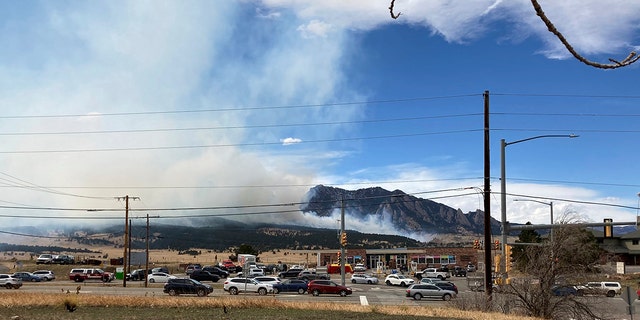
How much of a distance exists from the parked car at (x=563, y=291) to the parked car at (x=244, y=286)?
29676mm

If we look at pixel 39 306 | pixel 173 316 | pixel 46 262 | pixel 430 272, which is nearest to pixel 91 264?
pixel 46 262

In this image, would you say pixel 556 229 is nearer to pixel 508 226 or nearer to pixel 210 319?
pixel 508 226

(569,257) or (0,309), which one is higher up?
(569,257)

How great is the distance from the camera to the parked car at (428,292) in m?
53.8

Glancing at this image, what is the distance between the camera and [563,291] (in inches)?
1258

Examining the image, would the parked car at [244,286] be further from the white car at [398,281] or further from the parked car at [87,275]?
the parked car at [87,275]

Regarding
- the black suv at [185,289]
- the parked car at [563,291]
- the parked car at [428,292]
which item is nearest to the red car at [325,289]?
the parked car at [428,292]

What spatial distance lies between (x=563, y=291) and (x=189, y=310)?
63.7 ft

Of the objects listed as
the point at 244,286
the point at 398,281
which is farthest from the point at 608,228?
the point at 398,281

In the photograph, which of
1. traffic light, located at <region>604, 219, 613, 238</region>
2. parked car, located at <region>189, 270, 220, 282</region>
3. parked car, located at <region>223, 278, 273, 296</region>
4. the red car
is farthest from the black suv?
traffic light, located at <region>604, 219, 613, 238</region>

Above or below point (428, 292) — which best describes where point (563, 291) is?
above

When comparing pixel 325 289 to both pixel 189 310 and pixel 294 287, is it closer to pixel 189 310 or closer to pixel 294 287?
pixel 294 287

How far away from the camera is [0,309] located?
99.0 ft

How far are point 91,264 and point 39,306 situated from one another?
292 feet
